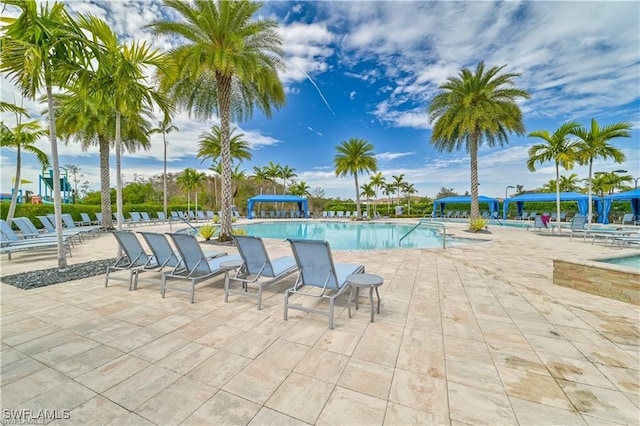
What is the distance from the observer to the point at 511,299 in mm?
4117

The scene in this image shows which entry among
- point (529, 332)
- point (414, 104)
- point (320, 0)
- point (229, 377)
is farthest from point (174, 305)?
point (414, 104)

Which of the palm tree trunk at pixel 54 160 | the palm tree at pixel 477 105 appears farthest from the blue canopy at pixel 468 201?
the palm tree trunk at pixel 54 160

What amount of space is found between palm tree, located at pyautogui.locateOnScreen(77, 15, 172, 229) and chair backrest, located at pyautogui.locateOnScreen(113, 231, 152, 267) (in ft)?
10.1

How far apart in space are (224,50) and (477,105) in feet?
43.7

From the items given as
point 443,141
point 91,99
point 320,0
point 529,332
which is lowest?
point 529,332

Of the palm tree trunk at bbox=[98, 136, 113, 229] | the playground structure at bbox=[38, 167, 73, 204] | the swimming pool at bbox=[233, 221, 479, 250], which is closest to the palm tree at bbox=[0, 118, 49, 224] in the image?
the palm tree trunk at bbox=[98, 136, 113, 229]

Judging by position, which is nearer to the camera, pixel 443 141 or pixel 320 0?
pixel 320 0

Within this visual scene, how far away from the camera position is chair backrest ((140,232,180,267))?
4.54m

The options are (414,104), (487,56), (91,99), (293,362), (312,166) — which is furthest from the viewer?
(312,166)

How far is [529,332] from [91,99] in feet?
29.7

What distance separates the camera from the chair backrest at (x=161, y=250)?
4539 mm

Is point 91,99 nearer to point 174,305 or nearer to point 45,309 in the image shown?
point 45,309

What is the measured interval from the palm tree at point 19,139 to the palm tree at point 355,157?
2069 centimetres

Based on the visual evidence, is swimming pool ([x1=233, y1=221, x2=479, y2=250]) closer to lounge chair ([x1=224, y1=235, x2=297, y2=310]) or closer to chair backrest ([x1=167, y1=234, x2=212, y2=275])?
lounge chair ([x1=224, y1=235, x2=297, y2=310])
